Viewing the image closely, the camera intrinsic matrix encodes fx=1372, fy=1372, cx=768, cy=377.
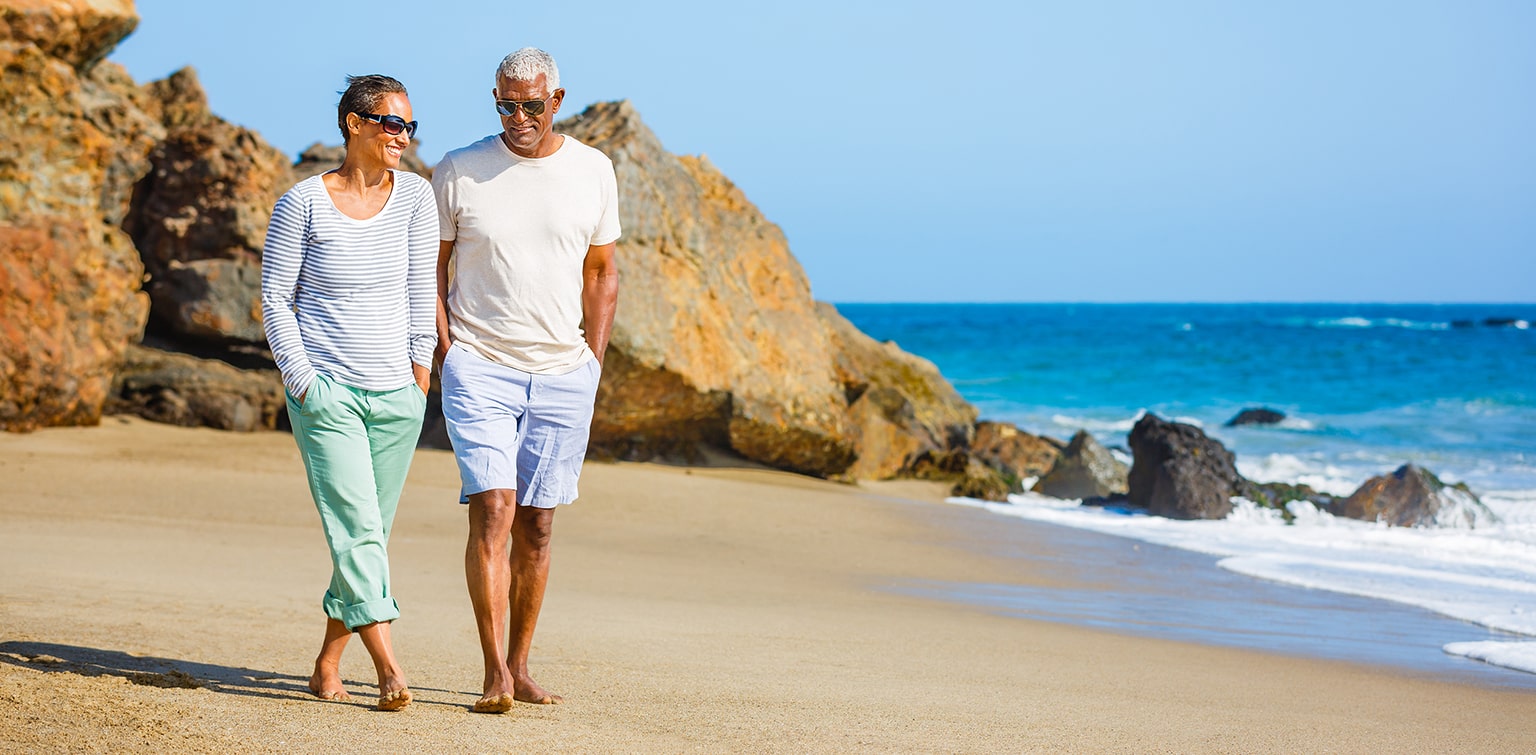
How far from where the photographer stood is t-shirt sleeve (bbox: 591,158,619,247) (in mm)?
4098

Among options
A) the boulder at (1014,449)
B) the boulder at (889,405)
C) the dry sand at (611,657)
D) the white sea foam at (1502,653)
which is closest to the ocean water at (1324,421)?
the white sea foam at (1502,653)

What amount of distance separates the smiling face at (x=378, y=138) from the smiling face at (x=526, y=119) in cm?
28

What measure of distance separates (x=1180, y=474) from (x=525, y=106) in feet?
32.9

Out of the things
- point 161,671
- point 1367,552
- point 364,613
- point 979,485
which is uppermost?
point 979,485

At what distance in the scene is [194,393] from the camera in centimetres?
1055

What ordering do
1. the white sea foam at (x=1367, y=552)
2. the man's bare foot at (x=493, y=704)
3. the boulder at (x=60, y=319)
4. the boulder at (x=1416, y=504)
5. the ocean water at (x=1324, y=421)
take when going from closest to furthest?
the man's bare foot at (x=493, y=704) → the white sea foam at (x=1367, y=552) → the ocean water at (x=1324, y=421) → the boulder at (x=60, y=319) → the boulder at (x=1416, y=504)

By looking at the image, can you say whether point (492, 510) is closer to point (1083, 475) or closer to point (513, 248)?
point (513, 248)

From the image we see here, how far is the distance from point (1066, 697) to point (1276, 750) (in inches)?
29.6

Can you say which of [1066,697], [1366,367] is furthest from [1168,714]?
[1366,367]

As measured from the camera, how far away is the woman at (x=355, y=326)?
3.66m

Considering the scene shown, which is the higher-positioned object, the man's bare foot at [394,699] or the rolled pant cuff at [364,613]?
the rolled pant cuff at [364,613]

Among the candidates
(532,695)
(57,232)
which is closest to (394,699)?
(532,695)

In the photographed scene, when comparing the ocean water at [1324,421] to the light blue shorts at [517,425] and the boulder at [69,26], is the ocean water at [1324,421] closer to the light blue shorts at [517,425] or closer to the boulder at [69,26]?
the light blue shorts at [517,425]

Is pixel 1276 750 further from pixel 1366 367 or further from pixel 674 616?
pixel 1366 367
